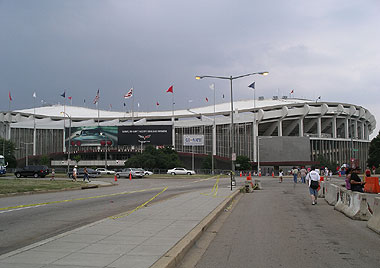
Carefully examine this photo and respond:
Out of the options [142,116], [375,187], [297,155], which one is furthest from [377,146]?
[375,187]

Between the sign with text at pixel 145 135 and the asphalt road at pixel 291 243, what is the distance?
80126mm

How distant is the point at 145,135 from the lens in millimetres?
92312

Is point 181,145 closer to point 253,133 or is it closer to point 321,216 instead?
point 253,133

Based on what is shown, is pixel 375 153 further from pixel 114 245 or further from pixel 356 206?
pixel 114 245

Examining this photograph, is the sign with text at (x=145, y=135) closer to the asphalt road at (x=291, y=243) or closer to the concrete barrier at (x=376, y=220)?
the asphalt road at (x=291, y=243)

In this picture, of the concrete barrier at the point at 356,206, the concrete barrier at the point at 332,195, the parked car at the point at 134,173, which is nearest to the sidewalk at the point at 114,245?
the concrete barrier at the point at 356,206

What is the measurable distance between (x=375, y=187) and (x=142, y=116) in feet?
304

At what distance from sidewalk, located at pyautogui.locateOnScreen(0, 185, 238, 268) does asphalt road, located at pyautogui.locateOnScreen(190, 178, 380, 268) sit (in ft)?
2.36

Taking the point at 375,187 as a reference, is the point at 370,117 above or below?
above

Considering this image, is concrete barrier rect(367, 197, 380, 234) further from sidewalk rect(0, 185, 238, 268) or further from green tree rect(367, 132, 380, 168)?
green tree rect(367, 132, 380, 168)

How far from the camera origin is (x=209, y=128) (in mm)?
92875

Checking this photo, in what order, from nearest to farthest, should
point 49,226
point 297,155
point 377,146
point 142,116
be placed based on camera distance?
point 49,226
point 377,146
point 297,155
point 142,116

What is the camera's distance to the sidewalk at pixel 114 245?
18.9 feet

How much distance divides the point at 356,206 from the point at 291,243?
5.02m
